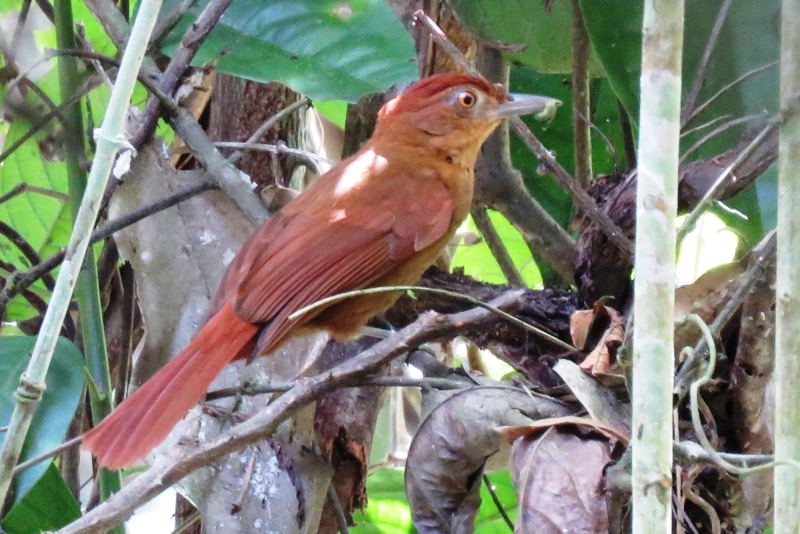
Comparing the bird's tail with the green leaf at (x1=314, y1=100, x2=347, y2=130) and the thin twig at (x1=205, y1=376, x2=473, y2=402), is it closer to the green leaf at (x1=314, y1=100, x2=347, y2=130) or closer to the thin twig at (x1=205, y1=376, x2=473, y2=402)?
the thin twig at (x1=205, y1=376, x2=473, y2=402)

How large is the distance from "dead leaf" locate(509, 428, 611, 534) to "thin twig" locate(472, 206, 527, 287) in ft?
3.15

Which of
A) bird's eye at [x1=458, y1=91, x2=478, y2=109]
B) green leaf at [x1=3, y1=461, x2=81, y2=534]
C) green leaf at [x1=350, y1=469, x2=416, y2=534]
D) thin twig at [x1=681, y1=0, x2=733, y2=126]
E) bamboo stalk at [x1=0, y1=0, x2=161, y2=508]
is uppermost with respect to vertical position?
bird's eye at [x1=458, y1=91, x2=478, y2=109]

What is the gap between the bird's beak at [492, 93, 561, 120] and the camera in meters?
2.22

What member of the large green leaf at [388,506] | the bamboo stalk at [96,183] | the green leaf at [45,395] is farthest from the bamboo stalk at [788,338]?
the large green leaf at [388,506]

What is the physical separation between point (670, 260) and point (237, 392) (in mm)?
1156

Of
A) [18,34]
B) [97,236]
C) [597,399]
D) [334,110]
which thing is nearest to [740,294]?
[597,399]

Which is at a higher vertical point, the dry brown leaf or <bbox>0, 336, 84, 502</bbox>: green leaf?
<bbox>0, 336, 84, 502</bbox>: green leaf

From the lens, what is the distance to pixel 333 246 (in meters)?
2.12

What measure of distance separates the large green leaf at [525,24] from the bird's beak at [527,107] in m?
0.10

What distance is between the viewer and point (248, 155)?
2.34m

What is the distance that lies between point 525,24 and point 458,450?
1200 millimetres

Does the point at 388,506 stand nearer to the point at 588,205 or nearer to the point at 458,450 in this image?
the point at 458,450

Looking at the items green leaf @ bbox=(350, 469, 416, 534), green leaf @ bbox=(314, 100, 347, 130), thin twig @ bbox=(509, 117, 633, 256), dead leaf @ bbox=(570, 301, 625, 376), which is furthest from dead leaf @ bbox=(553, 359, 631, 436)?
green leaf @ bbox=(314, 100, 347, 130)

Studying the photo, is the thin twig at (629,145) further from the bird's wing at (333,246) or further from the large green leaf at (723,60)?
the bird's wing at (333,246)
